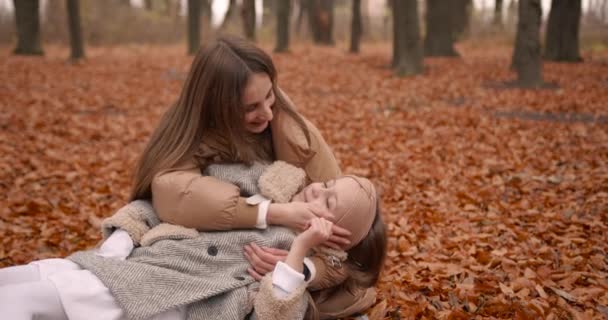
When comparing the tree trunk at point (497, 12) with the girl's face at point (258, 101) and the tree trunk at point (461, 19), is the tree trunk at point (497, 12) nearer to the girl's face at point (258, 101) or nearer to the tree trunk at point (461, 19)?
the tree trunk at point (461, 19)

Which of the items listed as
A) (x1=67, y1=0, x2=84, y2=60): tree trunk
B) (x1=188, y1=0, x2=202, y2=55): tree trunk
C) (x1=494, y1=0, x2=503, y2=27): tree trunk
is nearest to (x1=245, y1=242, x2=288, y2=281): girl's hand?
(x1=67, y1=0, x2=84, y2=60): tree trunk

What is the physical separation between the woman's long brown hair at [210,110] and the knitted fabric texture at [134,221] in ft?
0.35

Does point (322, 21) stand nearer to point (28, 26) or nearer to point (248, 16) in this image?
point (28, 26)

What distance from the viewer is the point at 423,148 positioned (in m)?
7.69

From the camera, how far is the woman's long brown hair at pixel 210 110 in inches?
107

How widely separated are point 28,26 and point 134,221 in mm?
17593

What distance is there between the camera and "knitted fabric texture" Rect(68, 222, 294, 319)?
2.38 metres

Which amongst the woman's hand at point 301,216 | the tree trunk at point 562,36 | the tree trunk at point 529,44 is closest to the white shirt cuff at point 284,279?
the woman's hand at point 301,216

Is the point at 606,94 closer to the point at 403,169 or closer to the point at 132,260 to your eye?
the point at 403,169

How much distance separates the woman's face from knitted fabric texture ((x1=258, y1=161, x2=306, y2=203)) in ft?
0.31

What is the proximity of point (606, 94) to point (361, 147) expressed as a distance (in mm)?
6498

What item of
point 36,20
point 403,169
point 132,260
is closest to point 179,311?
point 132,260

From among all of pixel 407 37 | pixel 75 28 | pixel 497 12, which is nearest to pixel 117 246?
pixel 407 37

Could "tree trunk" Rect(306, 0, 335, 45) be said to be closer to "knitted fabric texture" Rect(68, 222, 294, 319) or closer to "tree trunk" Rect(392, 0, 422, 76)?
"tree trunk" Rect(392, 0, 422, 76)
